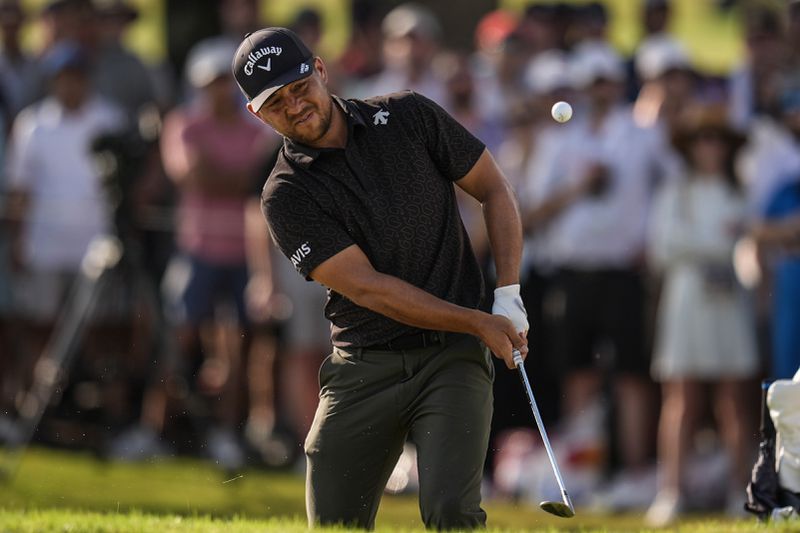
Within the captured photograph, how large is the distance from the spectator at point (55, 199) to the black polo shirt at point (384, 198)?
6.15m

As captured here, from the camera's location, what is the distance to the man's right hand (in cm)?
657

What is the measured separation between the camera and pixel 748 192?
11.0 meters

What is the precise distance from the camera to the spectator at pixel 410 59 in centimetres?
1238

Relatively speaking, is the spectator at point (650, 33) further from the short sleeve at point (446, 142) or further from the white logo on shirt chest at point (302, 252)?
the white logo on shirt chest at point (302, 252)

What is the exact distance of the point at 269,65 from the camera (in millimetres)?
6668

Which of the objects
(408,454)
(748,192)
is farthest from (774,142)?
(408,454)

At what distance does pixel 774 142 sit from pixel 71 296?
18.2ft

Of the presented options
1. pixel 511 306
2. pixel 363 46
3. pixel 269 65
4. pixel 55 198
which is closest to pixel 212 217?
pixel 55 198

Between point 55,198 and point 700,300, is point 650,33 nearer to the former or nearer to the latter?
point 700,300

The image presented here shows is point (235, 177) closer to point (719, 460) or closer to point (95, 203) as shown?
point (95, 203)

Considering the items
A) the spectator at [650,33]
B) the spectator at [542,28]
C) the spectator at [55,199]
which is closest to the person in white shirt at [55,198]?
the spectator at [55,199]

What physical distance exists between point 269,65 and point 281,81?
0.28 ft

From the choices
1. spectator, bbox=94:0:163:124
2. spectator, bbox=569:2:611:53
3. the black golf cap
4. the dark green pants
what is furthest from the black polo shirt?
spectator, bbox=94:0:163:124

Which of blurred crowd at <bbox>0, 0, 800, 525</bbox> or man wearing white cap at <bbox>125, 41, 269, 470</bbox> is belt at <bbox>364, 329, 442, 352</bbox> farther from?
man wearing white cap at <bbox>125, 41, 269, 470</bbox>
